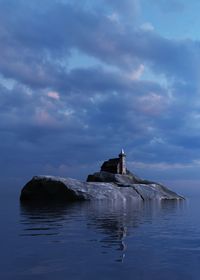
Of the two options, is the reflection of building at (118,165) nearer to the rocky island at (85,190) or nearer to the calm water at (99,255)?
the rocky island at (85,190)

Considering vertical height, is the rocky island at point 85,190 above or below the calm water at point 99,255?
above

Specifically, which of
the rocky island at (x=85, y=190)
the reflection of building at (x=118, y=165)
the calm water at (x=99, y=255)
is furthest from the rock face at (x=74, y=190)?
the calm water at (x=99, y=255)

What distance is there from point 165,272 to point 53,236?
1157 centimetres

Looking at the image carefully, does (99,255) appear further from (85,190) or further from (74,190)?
(85,190)

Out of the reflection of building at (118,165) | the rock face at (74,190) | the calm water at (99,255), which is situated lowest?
the calm water at (99,255)

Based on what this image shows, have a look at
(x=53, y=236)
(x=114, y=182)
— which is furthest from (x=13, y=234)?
(x=114, y=182)

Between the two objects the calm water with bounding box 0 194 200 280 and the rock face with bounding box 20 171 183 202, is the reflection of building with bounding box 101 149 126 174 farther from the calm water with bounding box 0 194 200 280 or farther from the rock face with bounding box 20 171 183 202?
the calm water with bounding box 0 194 200 280

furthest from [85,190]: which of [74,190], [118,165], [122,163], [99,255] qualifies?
[99,255]

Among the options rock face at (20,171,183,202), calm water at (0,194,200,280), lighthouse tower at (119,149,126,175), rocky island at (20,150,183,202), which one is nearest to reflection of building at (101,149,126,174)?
lighthouse tower at (119,149,126,175)

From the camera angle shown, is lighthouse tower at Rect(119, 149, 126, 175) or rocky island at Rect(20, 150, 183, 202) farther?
lighthouse tower at Rect(119, 149, 126, 175)

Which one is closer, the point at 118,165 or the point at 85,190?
the point at 85,190

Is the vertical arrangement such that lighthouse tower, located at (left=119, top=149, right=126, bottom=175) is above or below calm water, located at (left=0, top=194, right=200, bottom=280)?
above

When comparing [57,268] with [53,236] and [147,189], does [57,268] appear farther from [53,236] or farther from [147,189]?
[147,189]

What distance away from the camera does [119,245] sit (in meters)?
20.6
